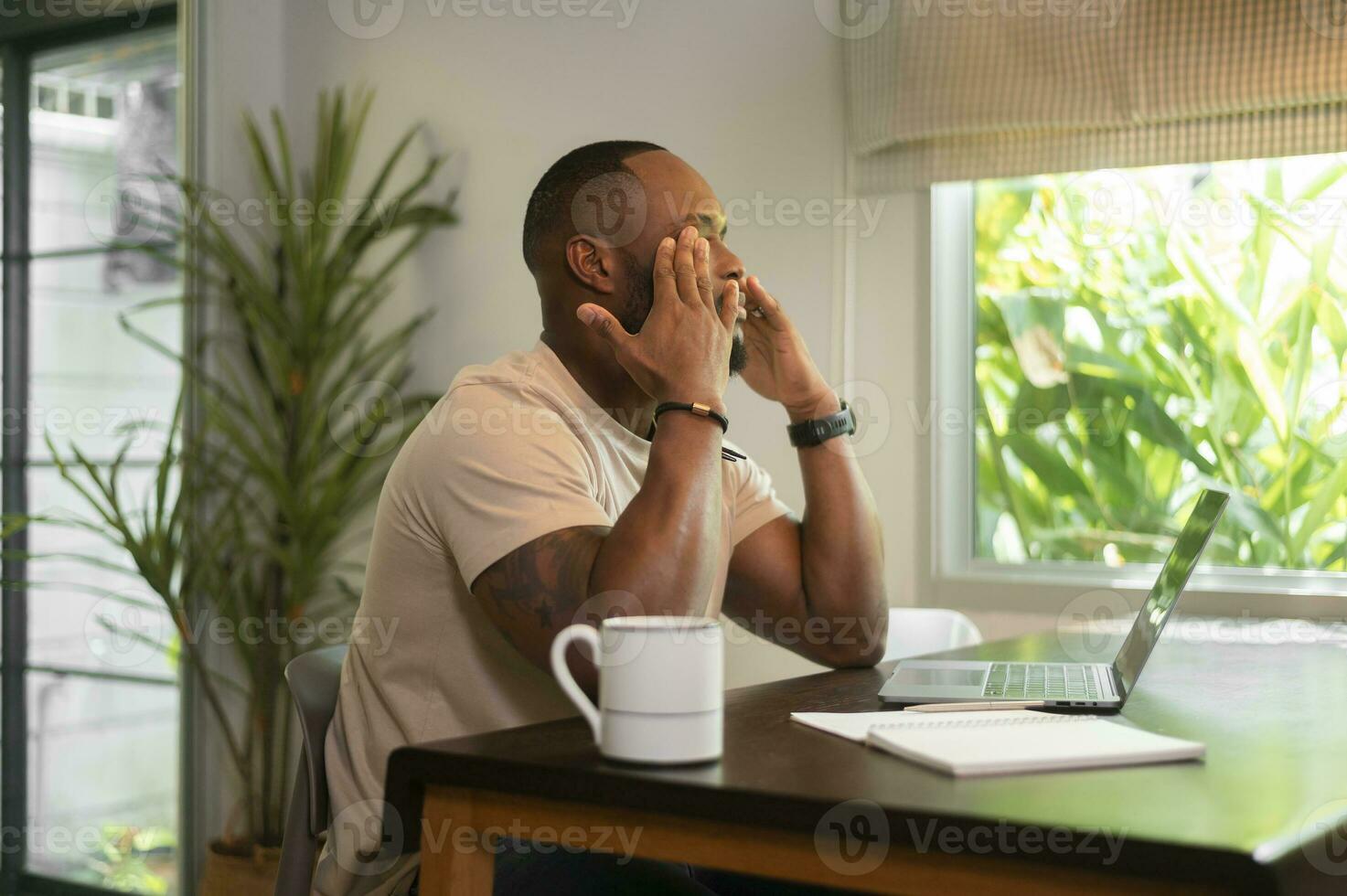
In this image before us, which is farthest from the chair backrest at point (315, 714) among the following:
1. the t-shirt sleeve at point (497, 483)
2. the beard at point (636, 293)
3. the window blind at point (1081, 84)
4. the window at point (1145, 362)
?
the window blind at point (1081, 84)

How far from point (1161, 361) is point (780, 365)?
40.6 inches

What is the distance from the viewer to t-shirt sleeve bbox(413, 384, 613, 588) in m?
1.30

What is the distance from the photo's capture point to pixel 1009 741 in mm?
957

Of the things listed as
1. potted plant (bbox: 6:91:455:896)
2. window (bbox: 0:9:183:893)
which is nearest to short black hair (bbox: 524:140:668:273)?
potted plant (bbox: 6:91:455:896)

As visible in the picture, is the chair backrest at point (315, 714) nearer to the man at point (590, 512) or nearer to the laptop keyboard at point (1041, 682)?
the man at point (590, 512)

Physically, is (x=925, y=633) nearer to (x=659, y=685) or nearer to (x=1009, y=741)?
(x=1009, y=741)

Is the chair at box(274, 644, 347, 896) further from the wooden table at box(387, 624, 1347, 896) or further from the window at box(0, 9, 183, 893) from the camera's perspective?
the window at box(0, 9, 183, 893)

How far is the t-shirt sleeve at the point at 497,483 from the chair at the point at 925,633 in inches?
32.8

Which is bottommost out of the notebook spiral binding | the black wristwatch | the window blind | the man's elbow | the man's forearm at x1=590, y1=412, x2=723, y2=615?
the man's elbow

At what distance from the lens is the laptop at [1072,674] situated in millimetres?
1189

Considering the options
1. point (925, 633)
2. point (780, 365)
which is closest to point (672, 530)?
point (780, 365)

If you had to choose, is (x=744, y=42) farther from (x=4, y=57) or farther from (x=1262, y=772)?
(x=1262, y=772)

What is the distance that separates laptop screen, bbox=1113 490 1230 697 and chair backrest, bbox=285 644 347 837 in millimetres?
828

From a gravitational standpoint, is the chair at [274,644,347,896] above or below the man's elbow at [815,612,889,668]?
below
